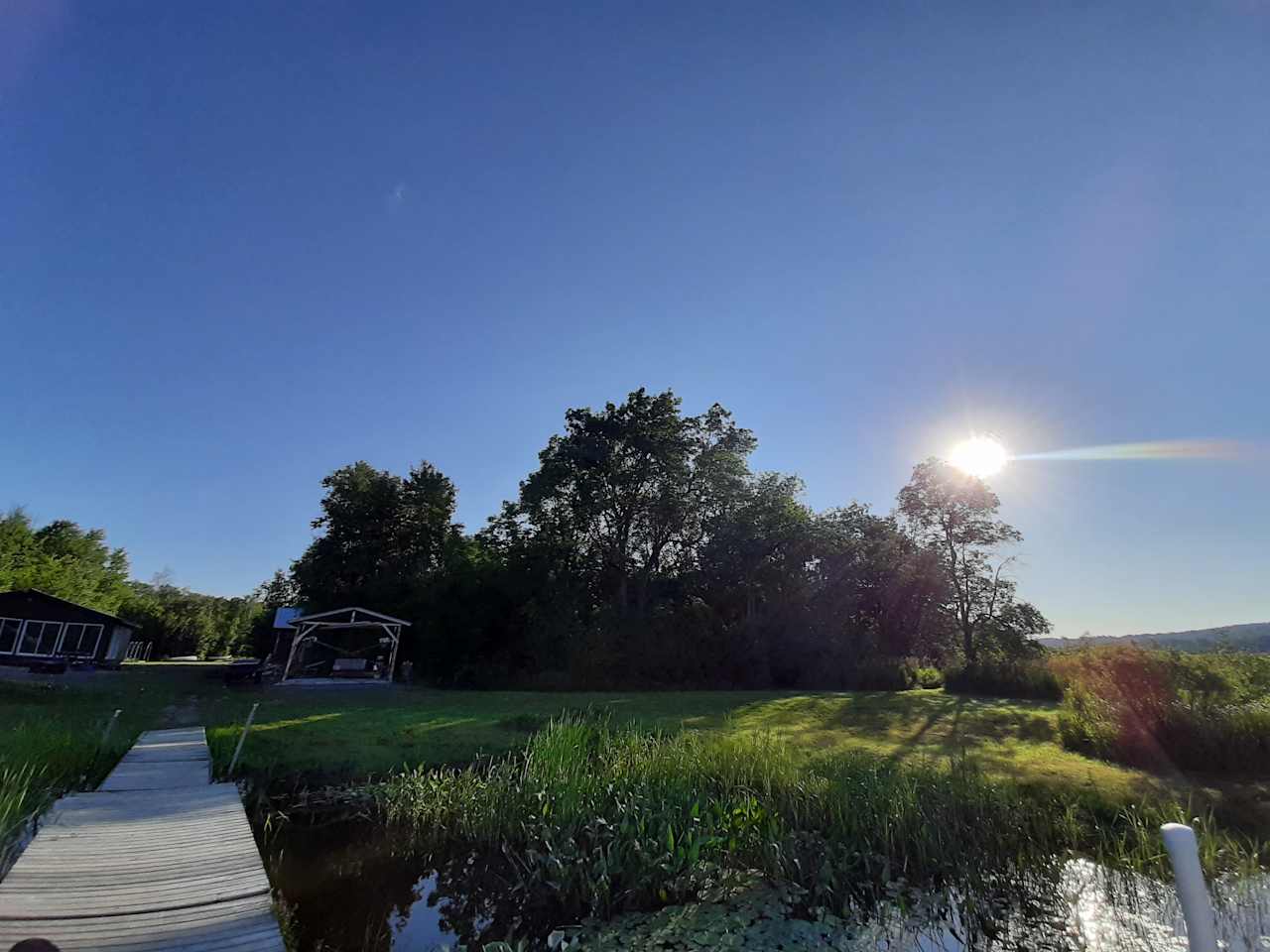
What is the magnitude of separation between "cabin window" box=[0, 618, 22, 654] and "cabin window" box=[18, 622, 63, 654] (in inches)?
8.6

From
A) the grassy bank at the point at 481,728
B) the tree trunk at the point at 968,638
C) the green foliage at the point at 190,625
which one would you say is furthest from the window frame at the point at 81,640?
the tree trunk at the point at 968,638

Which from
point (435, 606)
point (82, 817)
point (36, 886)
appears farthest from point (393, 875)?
point (435, 606)

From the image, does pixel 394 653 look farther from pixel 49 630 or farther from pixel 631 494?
pixel 49 630

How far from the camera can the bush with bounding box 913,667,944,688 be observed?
73.5 ft

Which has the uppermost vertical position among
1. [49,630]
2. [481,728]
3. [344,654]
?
[49,630]

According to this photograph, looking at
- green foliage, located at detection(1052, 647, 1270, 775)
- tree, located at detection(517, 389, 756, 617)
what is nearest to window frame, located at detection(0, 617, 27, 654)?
tree, located at detection(517, 389, 756, 617)

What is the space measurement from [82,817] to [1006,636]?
29366 mm

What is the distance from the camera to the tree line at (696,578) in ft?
75.0

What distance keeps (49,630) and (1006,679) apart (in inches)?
1407

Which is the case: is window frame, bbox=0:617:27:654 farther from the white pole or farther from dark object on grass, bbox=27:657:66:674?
the white pole

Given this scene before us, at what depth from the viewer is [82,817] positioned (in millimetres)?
5992

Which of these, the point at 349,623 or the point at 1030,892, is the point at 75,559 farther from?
the point at 1030,892

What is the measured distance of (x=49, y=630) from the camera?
24375 mm

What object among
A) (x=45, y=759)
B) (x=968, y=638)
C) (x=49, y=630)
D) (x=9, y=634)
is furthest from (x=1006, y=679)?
(x=9, y=634)
